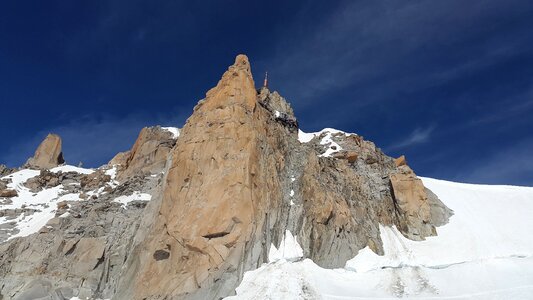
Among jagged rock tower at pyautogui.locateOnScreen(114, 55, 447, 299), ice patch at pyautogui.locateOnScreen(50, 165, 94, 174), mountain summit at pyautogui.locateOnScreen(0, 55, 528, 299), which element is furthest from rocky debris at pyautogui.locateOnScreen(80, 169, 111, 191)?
jagged rock tower at pyautogui.locateOnScreen(114, 55, 447, 299)

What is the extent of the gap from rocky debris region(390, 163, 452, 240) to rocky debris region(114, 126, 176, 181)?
2920 centimetres

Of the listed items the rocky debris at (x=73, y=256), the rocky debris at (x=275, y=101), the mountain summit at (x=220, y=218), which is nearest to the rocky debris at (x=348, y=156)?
the mountain summit at (x=220, y=218)

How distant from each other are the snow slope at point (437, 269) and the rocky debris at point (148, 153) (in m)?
30.1

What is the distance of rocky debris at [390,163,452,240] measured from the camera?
48.0m

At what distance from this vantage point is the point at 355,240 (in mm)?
42156

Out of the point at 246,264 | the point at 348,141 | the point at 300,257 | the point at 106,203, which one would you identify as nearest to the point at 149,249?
the point at 246,264

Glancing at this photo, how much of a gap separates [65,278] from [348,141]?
37723 millimetres

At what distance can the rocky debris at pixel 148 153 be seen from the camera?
61.9m

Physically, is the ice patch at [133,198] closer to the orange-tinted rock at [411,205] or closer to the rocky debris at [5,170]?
the orange-tinted rock at [411,205]

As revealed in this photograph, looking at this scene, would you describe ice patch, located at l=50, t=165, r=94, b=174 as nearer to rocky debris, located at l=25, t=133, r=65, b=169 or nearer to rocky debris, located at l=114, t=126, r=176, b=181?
rocky debris, located at l=114, t=126, r=176, b=181

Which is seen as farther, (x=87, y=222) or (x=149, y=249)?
(x=87, y=222)

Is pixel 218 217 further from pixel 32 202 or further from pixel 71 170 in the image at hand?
pixel 71 170

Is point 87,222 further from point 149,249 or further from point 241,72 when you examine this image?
point 241,72

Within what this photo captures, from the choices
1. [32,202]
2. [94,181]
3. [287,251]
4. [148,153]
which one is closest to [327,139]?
[148,153]
